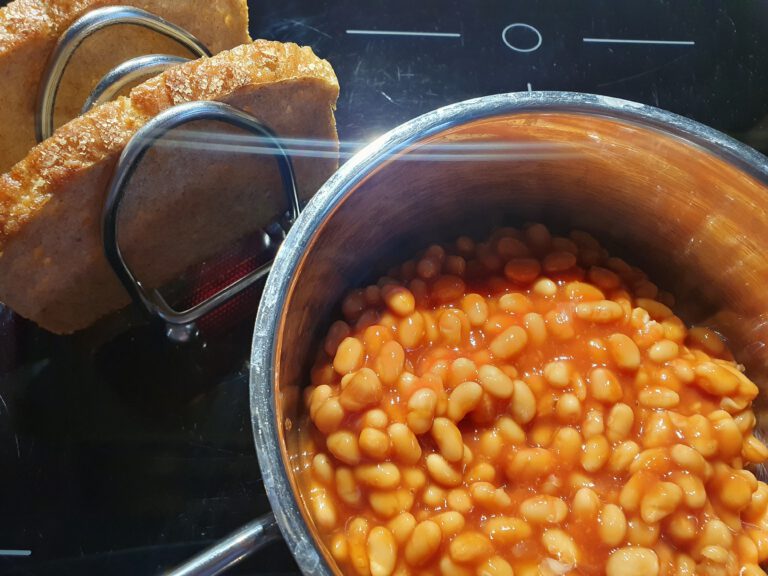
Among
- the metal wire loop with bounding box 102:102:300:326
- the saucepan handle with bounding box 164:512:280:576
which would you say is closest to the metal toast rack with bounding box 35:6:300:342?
the metal wire loop with bounding box 102:102:300:326

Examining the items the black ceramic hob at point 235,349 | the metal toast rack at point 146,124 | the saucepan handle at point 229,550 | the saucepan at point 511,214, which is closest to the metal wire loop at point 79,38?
the metal toast rack at point 146,124

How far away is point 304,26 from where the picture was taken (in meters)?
1.65

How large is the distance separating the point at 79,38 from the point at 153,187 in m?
0.28

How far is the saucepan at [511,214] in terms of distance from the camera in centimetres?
89

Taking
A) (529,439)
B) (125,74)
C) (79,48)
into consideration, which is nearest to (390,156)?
(529,439)

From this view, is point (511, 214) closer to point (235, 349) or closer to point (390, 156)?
point (390, 156)

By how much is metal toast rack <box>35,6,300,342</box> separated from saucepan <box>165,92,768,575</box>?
0.78ft

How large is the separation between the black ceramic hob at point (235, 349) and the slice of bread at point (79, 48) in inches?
10.8

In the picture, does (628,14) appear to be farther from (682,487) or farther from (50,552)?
(50,552)

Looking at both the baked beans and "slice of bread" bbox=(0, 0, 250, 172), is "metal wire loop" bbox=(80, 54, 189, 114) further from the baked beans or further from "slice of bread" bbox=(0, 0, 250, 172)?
the baked beans

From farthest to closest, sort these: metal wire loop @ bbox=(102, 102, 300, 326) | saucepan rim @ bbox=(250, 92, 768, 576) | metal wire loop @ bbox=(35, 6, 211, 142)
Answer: metal wire loop @ bbox=(35, 6, 211, 142)
metal wire loop @ bbox=(102, 102, 300, 326)
saucepan rim @ bbox=(250, 92, 768, 576)

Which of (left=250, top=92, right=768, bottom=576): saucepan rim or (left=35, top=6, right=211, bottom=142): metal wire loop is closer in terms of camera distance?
(left=250, top=92, right=768, bottom=576): saucepan rim

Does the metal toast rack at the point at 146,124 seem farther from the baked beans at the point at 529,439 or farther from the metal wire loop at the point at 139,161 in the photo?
the baked beans at the point at 529,439

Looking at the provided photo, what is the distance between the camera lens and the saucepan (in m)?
0.89
